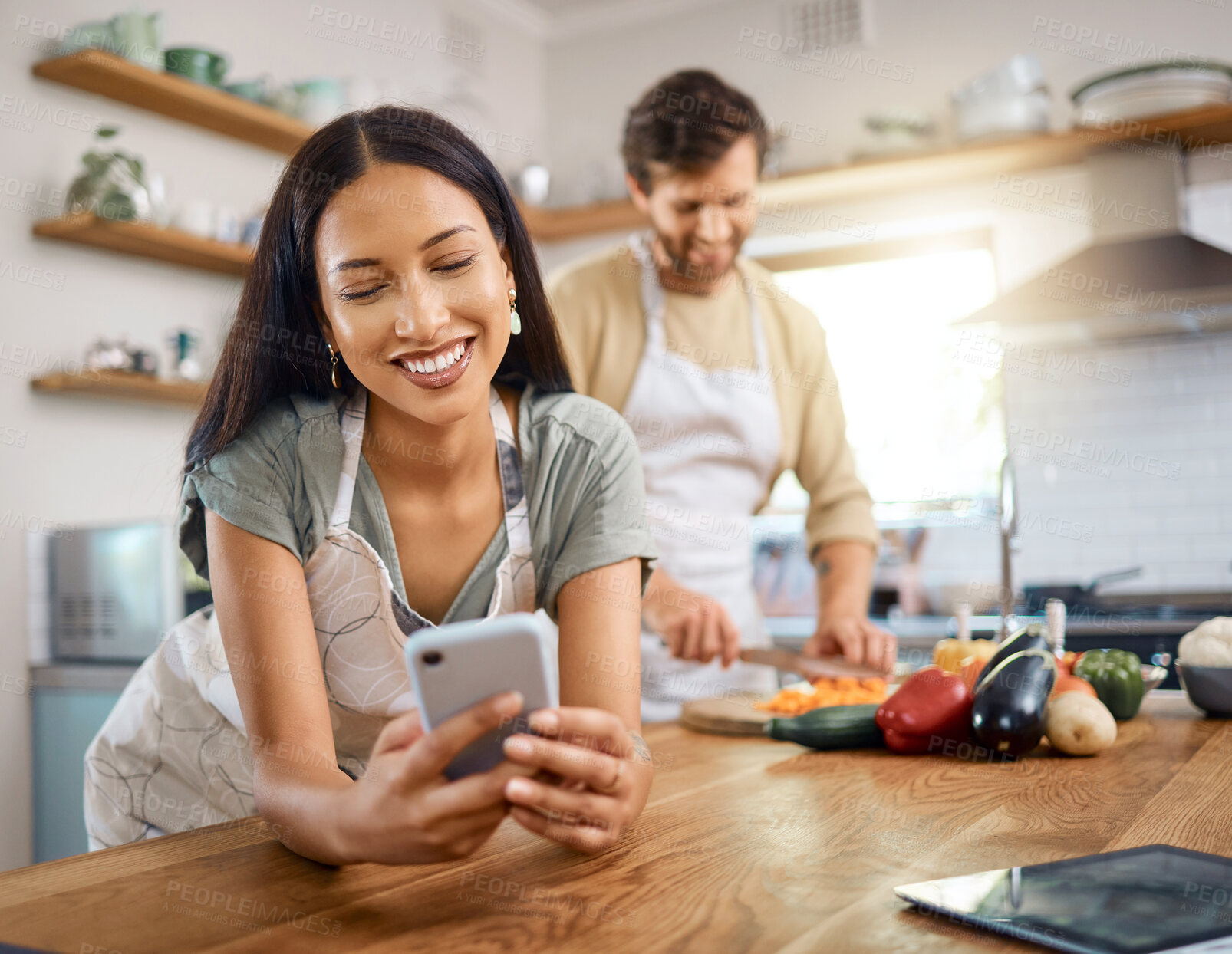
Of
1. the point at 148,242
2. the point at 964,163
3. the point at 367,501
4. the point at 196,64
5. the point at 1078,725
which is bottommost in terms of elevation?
the point at 1078,725

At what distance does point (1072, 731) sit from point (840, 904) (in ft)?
2.29

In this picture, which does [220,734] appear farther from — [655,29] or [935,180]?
[655,29]

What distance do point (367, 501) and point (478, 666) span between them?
1.67 ft

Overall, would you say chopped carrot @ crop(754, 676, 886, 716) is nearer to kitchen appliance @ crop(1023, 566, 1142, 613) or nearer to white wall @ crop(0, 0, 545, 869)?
white wall @ crop(0, 0, 545, 869)

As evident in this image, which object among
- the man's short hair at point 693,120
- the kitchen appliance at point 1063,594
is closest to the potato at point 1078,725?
the man's short hair at point 693,120

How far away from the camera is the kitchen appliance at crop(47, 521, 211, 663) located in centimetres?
282

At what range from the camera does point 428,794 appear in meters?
0.83

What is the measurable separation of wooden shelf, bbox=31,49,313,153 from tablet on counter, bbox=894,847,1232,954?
3.04 meters

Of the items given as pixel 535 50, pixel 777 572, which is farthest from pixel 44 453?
pixel 535 50

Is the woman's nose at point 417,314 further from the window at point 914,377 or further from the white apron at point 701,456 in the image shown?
the window at point 914,377

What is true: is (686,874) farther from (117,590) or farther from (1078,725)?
(117,590)

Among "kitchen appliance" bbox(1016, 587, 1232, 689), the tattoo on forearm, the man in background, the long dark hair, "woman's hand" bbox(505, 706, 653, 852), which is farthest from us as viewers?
"kitchen appliance" bbox(1016, 587, 1232, 689)

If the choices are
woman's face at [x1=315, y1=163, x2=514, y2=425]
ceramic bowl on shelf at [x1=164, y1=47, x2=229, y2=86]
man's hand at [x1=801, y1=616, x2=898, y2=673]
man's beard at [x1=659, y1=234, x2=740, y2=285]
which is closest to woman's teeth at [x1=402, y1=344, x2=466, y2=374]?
woman's face at [x1=315, y1=163, x2=514, y2=425]

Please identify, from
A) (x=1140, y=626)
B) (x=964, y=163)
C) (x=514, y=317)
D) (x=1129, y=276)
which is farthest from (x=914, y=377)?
(x=514, y=317)
